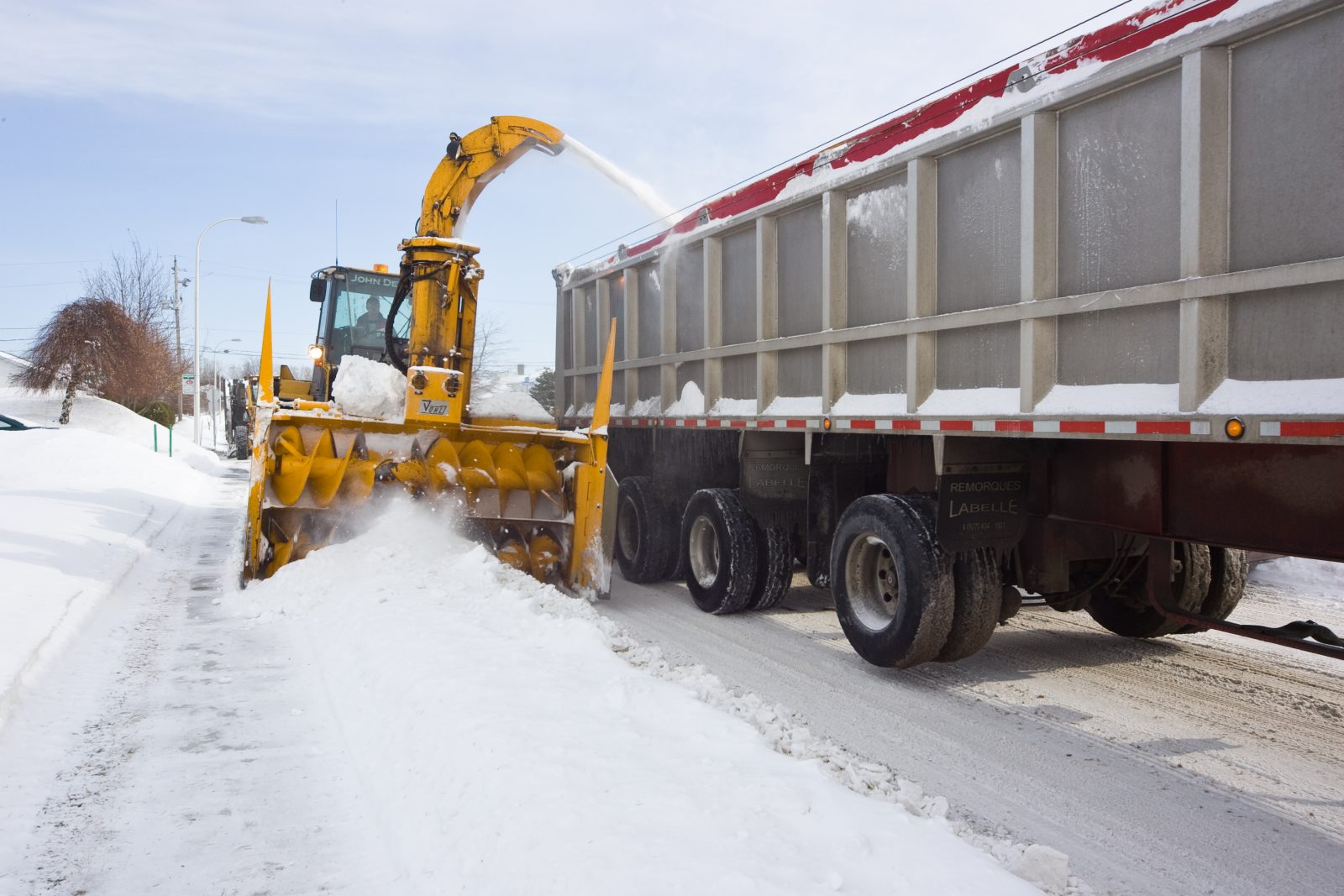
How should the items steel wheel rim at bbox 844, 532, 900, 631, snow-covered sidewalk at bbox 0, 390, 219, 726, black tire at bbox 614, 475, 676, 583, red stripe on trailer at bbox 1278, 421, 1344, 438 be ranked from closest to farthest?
red stripe on trailer at bbox 1278, 421, 1344, 438 → snow-covered sidewalk at bbox 0, 390, 219, 726 → steel wheel rim at bbox 844, 532, 900, 631 → black tire at bbox 614, 475, 676, 583

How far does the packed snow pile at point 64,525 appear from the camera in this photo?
5.39 m

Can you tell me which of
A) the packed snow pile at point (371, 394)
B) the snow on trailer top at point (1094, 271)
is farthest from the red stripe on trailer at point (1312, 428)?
the packed snow pile at point (371, 394)

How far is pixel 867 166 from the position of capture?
5797mm

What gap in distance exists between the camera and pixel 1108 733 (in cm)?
462

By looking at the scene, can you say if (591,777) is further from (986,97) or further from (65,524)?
(65,524)

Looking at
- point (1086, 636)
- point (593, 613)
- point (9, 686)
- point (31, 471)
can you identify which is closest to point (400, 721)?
point (9, 686)

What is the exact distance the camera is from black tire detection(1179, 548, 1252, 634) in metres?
5.93

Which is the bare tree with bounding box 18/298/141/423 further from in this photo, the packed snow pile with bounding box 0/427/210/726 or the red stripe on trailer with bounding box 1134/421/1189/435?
the red stripe on trailer with bounding box 1134/421/1189/435

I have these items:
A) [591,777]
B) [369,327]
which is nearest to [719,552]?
[591,777]

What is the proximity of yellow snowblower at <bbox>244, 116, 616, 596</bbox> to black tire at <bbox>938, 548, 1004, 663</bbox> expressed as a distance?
9.52 ft

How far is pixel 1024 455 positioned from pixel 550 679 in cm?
282

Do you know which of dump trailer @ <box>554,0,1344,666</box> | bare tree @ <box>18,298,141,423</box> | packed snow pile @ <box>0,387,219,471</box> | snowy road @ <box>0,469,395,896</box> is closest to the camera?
snowy road @ <box>0,469,395,896</box>

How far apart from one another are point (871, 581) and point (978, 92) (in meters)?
2.83

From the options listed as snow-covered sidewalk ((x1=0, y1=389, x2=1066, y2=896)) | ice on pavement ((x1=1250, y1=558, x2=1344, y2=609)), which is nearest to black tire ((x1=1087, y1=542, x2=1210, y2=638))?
ice on pavement ((x1=1250, y1=558, x2=1344, y2=609))
